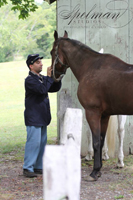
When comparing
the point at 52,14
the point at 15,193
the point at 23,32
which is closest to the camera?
the point at 15,193

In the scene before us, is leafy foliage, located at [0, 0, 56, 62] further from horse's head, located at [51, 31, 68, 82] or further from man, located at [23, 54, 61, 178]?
man, located at [23, 54, 61, 178]

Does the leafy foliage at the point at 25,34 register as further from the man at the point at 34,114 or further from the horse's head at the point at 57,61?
the man at the point at 34,114

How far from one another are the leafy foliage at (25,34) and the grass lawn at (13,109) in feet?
20.4

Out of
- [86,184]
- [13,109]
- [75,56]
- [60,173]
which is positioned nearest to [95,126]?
[86,184]

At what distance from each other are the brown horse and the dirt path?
0.28 metres

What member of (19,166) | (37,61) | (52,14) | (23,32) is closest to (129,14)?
(37,61)

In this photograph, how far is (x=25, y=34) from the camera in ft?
126

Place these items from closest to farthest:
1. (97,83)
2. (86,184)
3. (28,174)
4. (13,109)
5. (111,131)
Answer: (86,184)
(97,83)
(28,174)
(111,131)
(13,109)

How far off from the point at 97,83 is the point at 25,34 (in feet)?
116

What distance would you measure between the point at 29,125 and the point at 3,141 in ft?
10.8

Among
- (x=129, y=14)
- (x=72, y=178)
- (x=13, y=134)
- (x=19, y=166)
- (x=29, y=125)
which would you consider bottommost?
(x=13, y=134)

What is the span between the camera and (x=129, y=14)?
5648 millimetres

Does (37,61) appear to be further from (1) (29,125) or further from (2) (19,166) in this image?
(2) (19,166)

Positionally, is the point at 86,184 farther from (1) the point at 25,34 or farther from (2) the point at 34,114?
(1) the point at 25,34
